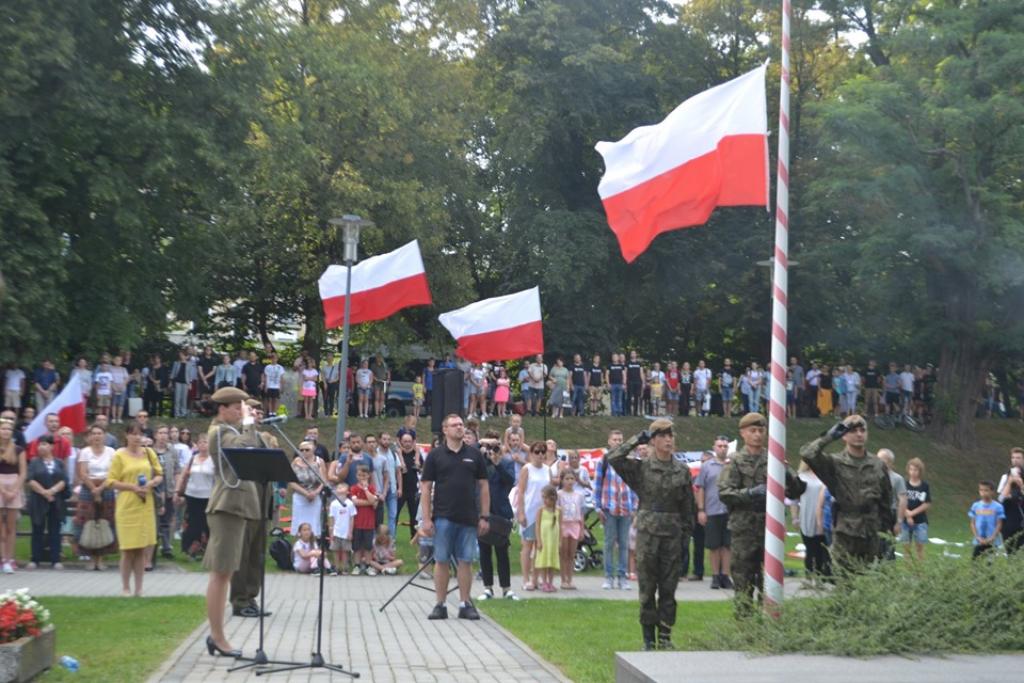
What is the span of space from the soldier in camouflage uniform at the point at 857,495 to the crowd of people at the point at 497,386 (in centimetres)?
2112

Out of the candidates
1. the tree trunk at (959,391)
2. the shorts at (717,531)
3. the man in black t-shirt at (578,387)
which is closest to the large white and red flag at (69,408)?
the shorts at (717,531)

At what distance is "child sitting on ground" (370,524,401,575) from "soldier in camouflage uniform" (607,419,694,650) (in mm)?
9818

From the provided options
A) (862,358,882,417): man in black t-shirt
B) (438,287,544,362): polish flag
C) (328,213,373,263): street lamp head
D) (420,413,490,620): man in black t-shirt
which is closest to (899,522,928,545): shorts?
(438,287,544,362): polish flag

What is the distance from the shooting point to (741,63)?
52.7m

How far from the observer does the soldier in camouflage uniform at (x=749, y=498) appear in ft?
38.7

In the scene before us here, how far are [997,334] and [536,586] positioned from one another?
2949 centimetres

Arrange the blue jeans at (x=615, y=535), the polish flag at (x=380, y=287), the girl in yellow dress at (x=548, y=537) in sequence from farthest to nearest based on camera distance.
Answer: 1. the polish flag at (x=380, y=287)
2. the blue jeans at (x=615, y=535)
3. the girl in yellow dress at (x=548, y=537)

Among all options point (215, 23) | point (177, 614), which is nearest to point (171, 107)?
point (215, 23)

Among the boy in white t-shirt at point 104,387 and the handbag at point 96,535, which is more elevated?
the boy in white t-shirt at point 104,387

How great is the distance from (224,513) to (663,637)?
3670 mm

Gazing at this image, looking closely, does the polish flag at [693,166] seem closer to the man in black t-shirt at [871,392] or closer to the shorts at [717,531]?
the shorts at [717,531]

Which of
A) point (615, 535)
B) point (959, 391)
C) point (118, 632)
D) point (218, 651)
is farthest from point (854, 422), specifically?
point (959, 391)

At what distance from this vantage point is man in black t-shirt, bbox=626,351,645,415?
136ft

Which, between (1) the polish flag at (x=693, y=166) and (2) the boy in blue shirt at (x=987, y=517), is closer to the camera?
(1) the polish flag at (x=693, y=166)
